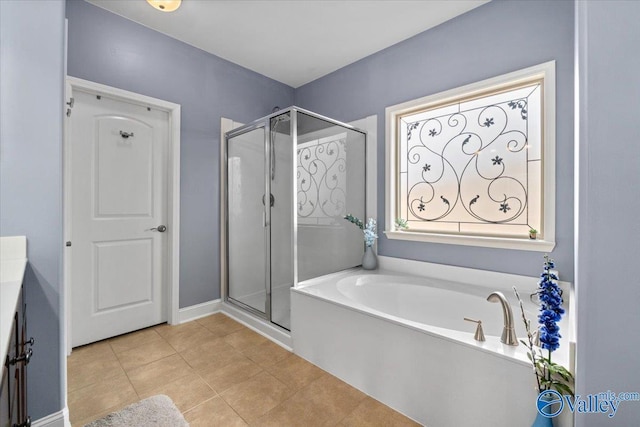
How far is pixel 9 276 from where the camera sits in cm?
101

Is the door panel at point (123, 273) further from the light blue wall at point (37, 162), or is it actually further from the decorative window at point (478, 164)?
the decorative window at point (478, 164)

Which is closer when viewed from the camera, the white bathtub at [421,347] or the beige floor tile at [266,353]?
the white bathtub at [421,347]

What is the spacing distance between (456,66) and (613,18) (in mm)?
1695

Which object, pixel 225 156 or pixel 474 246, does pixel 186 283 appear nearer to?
pixel 225 156

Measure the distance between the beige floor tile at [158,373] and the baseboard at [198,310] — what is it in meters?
0.64

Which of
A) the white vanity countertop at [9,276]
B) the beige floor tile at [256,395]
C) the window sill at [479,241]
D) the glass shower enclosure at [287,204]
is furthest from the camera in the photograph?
the glass shower enclosure at [287,204]

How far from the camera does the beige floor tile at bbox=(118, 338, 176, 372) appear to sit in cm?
202

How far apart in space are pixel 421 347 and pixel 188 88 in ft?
9.60

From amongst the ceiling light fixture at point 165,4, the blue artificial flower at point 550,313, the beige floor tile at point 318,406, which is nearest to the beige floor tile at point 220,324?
the beige floor tile at point 318,406

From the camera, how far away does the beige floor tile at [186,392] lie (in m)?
1.62

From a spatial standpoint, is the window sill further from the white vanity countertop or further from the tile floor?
the white vanity countertop

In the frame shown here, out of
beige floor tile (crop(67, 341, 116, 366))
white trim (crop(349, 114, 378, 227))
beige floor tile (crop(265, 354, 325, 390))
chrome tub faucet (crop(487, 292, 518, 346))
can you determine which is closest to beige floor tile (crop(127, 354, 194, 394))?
beige floor tile (crop(67, 341, 116, 366))

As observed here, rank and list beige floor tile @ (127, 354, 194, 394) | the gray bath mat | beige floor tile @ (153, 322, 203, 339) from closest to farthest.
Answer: the gray bath mat
beige floor tile @ (127, 354, 194, 394)
beige floor tile @ (153, 322, 203, 339)

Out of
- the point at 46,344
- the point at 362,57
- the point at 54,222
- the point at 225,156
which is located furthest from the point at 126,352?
the point at 362,57
